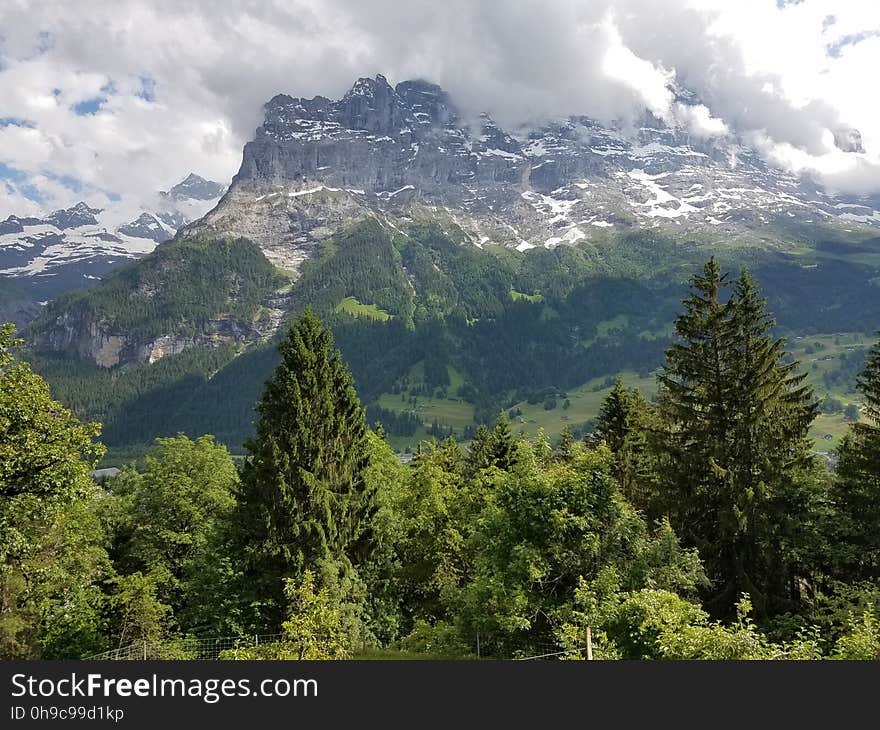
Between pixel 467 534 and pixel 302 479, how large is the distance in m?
12.2

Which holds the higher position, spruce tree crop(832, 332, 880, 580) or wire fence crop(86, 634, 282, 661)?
spruce tree crop(832, 332, 880, 580)

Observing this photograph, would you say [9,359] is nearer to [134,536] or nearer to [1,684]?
[1,684]

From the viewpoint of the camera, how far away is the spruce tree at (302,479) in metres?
31.1

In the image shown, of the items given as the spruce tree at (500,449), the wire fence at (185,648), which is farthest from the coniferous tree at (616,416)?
the wire fence at (185,648)

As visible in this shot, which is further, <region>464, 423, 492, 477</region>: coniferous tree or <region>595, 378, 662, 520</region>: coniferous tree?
<region>464, 423, 492, 477</region>: coniferous tree

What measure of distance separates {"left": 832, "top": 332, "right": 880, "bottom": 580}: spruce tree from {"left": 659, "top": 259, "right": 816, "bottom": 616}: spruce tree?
5.36 ft

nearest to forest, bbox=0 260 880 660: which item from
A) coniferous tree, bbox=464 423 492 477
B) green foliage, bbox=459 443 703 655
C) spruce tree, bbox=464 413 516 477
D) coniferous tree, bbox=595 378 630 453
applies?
green foliage, bbox=459 443 703 655

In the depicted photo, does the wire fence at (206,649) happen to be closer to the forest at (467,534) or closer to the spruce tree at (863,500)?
the forest at (467,534)

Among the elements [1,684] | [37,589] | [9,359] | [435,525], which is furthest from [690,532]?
[37,589]

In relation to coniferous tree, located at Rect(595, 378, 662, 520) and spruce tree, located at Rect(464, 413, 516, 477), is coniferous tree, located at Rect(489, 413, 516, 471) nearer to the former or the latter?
spruce tree, located at Rect(464, 413, 516, 477)

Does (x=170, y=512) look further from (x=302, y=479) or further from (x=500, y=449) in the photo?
(x=500, y=449)

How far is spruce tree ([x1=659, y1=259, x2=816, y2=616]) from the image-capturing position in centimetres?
2789

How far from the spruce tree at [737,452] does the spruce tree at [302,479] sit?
1841 centimetres

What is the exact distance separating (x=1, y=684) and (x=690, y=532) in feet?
95.2
